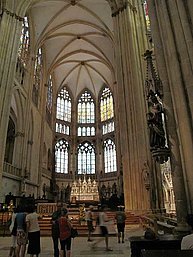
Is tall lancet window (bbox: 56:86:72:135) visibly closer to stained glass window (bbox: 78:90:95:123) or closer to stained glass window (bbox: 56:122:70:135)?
stained glass window (bbox: 56:122:70:135)

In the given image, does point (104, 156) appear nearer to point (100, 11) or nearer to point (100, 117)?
point (100, 117)

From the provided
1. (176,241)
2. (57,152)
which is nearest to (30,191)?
(57,152)

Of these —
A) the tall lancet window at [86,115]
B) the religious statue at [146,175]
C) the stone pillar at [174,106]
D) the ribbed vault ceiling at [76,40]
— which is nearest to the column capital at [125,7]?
the ribbed vault ceiling at [76,40]

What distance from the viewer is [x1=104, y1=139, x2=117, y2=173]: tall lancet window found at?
31.9 meters

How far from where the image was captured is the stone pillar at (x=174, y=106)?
4.84m

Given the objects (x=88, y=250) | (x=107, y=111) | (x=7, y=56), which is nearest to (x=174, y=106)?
(x=88, y=250)

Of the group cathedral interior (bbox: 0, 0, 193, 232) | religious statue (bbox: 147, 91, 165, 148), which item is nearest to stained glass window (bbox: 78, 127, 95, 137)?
cathedral interior (bbox: 0, 0, 193, 232)

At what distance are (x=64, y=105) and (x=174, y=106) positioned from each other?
31.1 meters

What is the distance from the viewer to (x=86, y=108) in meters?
36.7

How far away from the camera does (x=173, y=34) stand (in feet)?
19.5

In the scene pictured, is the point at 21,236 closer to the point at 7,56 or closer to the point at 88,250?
the point at 88,250

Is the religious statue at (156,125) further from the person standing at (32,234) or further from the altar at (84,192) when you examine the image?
the altar at (84,192)

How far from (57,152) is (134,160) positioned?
21703mm

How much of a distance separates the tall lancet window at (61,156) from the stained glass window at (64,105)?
3967 millimetres
